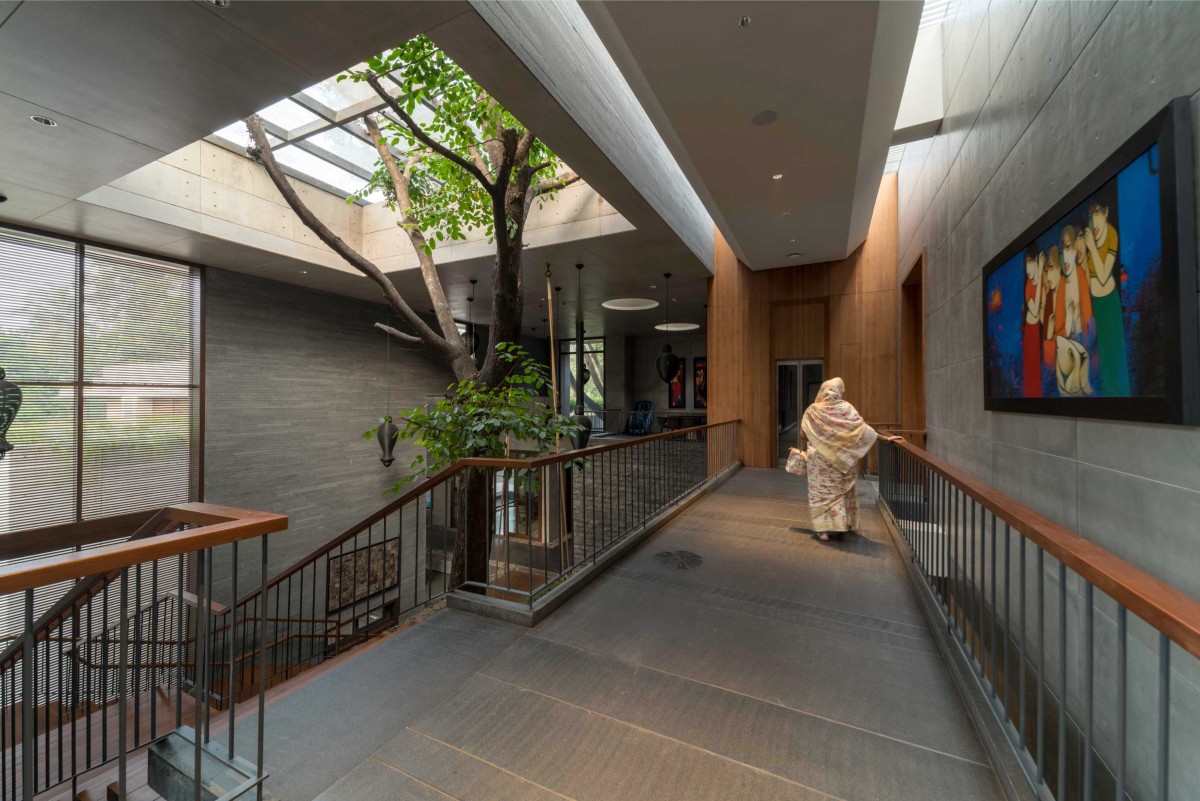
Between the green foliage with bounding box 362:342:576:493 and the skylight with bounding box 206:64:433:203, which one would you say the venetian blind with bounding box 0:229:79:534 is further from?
the green foliage with bounding box 362:342:576:493

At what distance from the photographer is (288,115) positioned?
5195 millimetres

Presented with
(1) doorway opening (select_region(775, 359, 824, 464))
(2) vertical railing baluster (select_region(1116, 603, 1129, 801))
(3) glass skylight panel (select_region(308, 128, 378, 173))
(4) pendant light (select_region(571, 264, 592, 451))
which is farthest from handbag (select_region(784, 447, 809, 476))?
(3) glass skylight panel (select_region(308, 128, 378, 173))

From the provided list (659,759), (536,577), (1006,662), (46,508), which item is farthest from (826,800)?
(46,508)

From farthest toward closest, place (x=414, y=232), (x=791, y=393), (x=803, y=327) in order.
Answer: (x=791, y=393)
(x=803, y=327)
(x=414, y=232)

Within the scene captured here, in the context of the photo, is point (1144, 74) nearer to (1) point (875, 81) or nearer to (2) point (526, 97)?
(1) point (875, 81)

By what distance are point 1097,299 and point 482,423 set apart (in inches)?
146

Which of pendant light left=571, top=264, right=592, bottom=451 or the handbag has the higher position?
pendant light left=571, top=264, right=592, bottom=451

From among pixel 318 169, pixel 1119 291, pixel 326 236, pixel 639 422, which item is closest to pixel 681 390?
pixel 639 422

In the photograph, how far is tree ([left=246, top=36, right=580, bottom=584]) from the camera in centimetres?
343

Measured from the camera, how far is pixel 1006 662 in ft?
5.41

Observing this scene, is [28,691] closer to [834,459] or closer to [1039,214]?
[1039,214]

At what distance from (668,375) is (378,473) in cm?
596

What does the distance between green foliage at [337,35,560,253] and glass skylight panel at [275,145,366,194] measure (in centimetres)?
92

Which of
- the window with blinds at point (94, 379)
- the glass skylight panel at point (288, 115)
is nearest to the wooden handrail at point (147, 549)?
the glass skylight panel at point (288, 115)
